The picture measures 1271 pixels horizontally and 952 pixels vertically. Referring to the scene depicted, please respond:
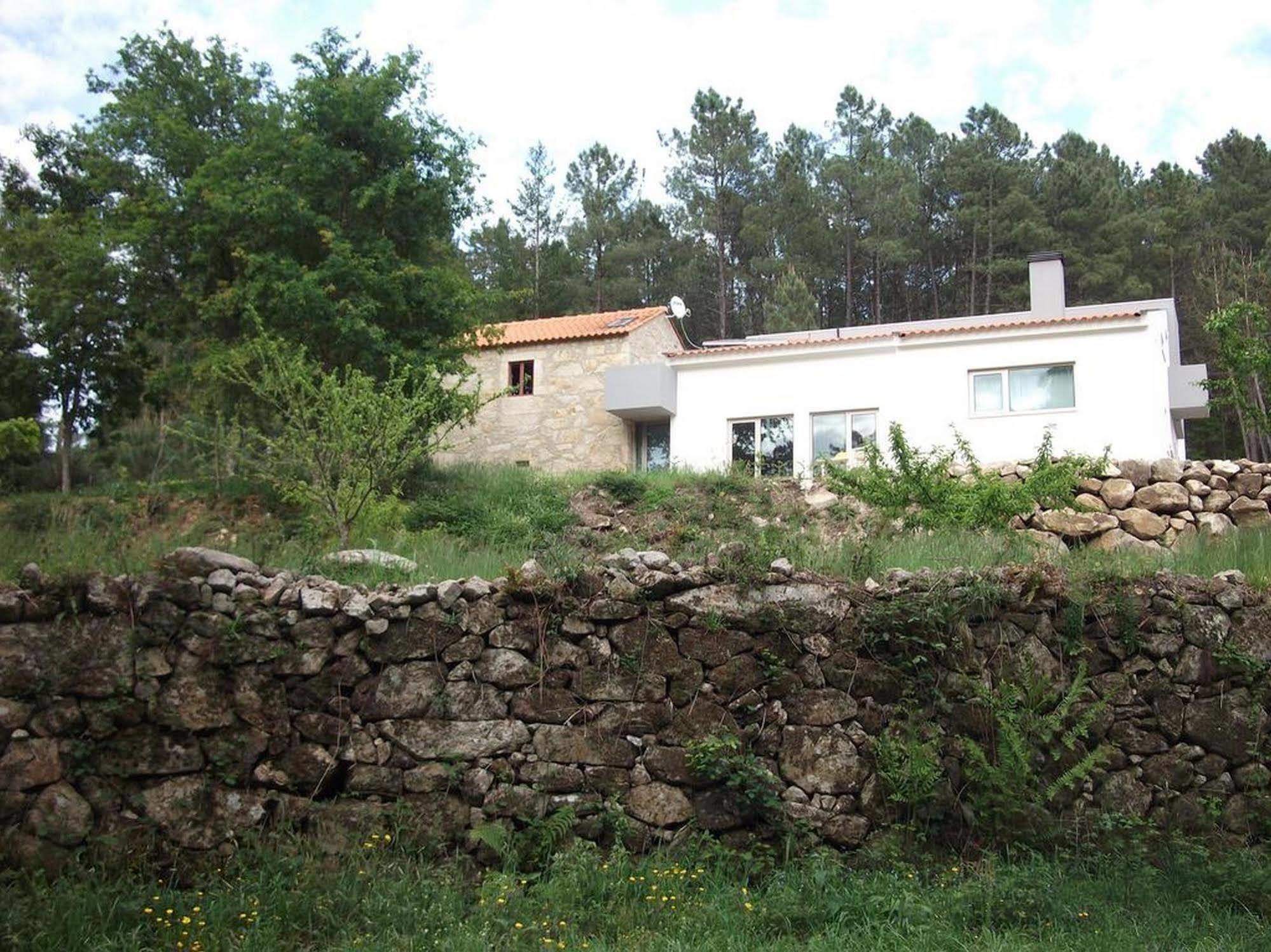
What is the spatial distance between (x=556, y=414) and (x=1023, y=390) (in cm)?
1062

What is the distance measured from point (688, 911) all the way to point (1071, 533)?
9984 mm

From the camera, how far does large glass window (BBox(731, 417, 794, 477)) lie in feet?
73.9

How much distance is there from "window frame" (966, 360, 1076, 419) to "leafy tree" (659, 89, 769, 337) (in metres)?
18.4

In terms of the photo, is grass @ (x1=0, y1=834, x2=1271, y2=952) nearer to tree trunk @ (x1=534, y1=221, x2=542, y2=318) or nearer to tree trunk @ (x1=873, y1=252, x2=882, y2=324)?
tree trunk @ (x1=534, y1=221, x2=542, y2=318)

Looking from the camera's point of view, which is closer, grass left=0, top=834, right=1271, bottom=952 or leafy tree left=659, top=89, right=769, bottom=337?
grass left=0, top=834, right=1271, bottom=952

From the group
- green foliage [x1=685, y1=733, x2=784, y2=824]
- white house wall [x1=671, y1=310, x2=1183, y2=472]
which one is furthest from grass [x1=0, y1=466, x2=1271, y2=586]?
white house wall [x1=671, y1=310, x2=1183, y2=472]

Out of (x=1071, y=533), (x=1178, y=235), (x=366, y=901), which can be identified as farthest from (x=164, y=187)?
(x=1178, y=235)

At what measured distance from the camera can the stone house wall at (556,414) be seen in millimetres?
25688

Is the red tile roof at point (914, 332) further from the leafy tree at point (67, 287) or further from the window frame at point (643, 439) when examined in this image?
the leafy tree at point (67, 287)

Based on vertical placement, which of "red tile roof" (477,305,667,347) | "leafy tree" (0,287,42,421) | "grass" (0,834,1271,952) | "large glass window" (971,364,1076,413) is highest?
"red tile roof" (477,305,667,347)

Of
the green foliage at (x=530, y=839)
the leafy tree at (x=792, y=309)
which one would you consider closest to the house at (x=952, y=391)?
the leafy tree at (x=792, y=309)

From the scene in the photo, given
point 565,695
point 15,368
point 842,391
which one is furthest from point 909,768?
point 15,368

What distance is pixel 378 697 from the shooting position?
287 inches

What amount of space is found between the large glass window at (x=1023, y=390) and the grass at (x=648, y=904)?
48.4 feet
